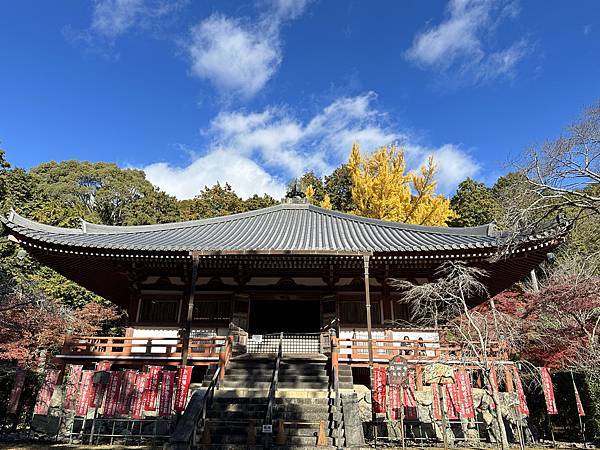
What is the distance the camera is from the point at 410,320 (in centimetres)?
1420

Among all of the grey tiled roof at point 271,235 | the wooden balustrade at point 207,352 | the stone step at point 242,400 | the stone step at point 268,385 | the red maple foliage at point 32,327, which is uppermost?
the grey tiled roof at point 271,235

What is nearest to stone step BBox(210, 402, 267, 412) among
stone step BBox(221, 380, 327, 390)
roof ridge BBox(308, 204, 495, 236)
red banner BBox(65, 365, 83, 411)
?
stone step BBox(221, 380, 327, 390)

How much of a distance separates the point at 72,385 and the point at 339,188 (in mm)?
36719

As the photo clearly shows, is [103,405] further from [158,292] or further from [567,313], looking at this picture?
[567,313]

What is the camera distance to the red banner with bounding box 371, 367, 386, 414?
11.0 meters

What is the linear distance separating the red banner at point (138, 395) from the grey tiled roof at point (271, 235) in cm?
379

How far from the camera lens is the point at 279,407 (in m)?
10.1

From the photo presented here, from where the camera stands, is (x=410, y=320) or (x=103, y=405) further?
(x=410, y=320)

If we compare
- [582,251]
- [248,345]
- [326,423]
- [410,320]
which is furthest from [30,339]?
[582,251]

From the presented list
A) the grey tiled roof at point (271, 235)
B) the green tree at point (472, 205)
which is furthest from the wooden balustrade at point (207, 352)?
the green tree at point (472, 205)

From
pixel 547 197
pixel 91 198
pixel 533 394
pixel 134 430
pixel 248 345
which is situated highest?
pixel 91 198

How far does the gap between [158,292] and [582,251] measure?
2715 centimetres

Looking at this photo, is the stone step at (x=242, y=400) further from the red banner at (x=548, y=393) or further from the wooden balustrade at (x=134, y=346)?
the red banner at (x=548, y=393)

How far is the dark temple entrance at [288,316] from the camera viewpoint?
16750 mm
